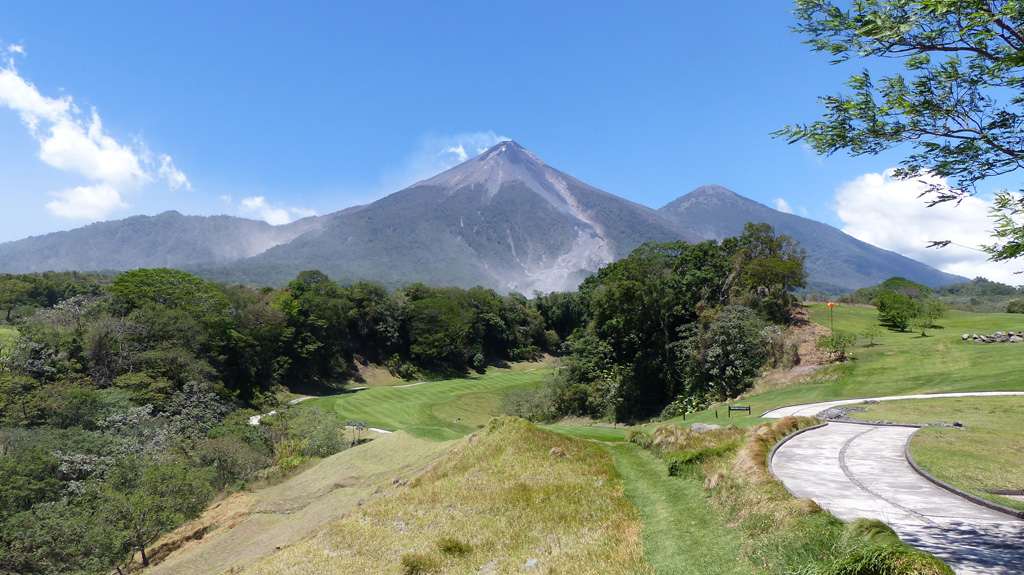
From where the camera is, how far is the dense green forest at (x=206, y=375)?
20156 millimetres

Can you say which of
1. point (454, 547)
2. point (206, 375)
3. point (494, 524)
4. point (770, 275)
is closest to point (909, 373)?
point (770, 275)

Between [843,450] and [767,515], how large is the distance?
6624 millimetres

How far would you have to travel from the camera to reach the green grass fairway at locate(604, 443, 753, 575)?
5.84 metres

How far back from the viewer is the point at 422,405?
50.7m

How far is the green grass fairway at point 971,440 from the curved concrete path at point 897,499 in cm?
48

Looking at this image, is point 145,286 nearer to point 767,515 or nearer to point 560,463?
point 560,463

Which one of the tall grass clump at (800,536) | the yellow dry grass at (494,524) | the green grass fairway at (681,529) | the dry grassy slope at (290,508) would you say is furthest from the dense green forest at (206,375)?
the tall grass clump at (800,536)

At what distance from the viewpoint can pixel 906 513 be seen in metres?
6.52

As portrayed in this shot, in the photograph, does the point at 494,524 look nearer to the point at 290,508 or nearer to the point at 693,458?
the point at 693,458

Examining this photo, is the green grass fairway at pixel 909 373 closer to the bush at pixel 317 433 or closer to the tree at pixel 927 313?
the tree at pixel 927 313

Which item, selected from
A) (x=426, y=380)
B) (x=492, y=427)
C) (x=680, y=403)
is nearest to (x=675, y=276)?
(x=680, y=403)

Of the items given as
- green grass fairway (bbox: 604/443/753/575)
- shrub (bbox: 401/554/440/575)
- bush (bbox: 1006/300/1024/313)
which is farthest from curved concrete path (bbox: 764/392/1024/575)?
bush (bbox: 1006/300/1024/313)

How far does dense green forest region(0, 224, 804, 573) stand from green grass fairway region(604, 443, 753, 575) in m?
19.5

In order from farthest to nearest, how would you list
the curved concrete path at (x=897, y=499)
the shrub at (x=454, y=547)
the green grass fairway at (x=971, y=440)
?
the green grass fairway at (x=971, y=440) < the shrub at (x=454, y=547) < the curved concrete path at (x=897, y=499)
